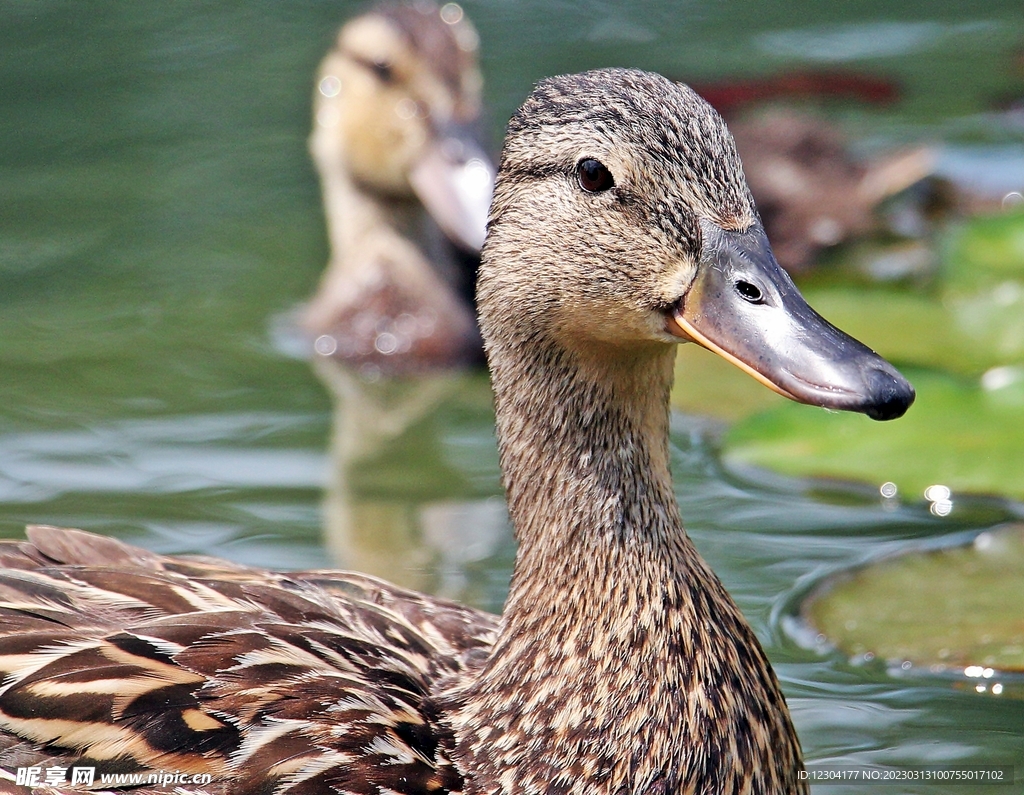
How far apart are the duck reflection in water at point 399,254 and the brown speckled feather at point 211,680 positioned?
1704 millimetres

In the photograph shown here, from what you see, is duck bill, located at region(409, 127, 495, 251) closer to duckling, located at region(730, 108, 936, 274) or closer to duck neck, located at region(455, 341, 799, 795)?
duckling, located at region(730, 108, 936, 274)

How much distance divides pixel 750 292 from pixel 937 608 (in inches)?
53.3

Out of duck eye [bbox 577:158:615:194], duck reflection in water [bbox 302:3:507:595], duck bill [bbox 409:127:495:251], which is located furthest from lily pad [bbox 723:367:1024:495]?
duck bill [bbox 409:127:495:251]

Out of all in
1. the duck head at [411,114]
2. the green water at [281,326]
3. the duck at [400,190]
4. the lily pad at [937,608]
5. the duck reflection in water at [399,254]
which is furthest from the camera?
the duck head at [411,114]

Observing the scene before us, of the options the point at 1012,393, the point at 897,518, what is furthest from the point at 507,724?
the point at 1012,393

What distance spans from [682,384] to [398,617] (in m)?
2.18

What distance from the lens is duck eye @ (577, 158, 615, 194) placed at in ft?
9.61

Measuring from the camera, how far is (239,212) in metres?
7.14

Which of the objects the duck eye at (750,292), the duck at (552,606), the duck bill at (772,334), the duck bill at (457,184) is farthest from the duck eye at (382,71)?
the duck eye at (750,292)

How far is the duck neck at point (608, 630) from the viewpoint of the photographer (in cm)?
294

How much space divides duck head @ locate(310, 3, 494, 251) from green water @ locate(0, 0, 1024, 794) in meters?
0.52

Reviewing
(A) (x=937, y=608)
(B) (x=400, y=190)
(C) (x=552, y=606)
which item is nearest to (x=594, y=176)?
(C) (x=552, y=606)

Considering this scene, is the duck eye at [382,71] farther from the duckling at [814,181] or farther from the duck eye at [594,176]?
the duck eye at [594,176]

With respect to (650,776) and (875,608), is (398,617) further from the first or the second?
(875,608)
